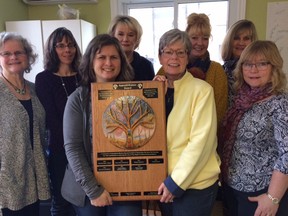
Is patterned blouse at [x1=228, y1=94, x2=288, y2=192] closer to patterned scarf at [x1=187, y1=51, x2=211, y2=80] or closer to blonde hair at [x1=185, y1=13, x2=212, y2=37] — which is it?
patterned scarf at [x1=187, y1=51, x2=211, y2=80]

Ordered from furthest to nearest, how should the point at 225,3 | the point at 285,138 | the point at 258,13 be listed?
the point at 225,3
the point at 258,13
the point at 285,138

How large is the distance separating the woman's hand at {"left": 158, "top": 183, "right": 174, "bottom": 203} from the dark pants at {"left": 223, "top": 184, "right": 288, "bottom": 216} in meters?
0.33

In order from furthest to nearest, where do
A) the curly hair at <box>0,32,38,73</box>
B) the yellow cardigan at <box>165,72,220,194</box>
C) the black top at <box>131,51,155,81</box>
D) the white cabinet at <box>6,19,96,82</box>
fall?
the white cabinet at <box>6,19,96,82</box>, the black top at <box>131,51,155,81</box>, the curly hair at <box>0,32,38,73</box>, the yellow cardigan at <box>165,72,220,194</box>

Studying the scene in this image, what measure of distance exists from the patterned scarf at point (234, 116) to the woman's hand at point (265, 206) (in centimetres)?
19

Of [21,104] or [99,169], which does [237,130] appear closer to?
[99,169]

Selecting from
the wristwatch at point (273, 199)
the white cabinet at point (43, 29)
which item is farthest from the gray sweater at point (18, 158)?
the white cabinet at point (43, 29)

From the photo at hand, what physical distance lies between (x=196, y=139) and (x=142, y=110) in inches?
9.7

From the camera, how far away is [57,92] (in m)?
1.56

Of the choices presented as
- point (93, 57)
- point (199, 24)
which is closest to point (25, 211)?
point (93, 57)

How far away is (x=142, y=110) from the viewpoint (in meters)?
1.15

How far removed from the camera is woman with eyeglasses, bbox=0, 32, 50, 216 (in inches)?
52.8

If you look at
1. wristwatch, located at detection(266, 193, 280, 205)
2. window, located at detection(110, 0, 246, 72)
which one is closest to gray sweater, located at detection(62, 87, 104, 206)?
wristwatch, located at detection(266, 193, 280, 205)

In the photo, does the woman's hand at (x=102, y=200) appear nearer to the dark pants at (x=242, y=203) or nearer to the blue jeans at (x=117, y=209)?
the blue jeans at (x=117, y=209)

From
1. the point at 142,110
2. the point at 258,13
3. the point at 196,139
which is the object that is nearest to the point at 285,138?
the point at 196,139
